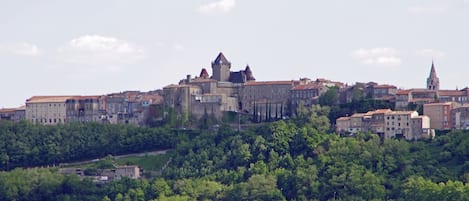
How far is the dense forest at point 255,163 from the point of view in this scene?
286 feet

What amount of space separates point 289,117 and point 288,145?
9.10m

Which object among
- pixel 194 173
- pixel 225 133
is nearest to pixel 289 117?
pixel 225 133

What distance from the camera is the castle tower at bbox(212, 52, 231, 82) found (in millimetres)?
112562

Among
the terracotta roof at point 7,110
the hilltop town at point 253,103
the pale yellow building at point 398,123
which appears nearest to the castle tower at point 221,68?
the hilltop town at point 253,103

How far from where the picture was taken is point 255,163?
310 feet

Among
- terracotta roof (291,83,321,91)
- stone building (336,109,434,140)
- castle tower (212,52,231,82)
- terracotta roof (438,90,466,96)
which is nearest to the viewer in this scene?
stone building (336,109,434,140)

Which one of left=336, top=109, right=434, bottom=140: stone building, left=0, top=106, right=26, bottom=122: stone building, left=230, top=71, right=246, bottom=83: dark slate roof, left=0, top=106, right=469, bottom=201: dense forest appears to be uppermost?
left=230, top=71, right=246, bottom=83: dark slate roof

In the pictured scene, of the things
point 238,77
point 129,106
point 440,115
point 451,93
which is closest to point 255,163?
point 440,115

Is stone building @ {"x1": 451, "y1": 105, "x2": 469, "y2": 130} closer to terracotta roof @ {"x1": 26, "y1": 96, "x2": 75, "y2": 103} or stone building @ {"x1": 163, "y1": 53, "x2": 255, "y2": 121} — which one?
stone building @ {"x1": 163, "y1": 53, "x2": 255, "y2": 121}

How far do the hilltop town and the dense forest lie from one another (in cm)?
214

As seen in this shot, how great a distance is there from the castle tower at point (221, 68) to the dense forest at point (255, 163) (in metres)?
9.17

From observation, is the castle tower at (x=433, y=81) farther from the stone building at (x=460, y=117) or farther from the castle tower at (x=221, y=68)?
the castle tower at (x=221, y=68)

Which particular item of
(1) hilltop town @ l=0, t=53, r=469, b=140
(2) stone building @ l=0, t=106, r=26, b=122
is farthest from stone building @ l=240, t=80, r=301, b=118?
(2) stone building @ l=0, t=106, r=26, b=122

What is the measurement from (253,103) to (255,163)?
13347mm
